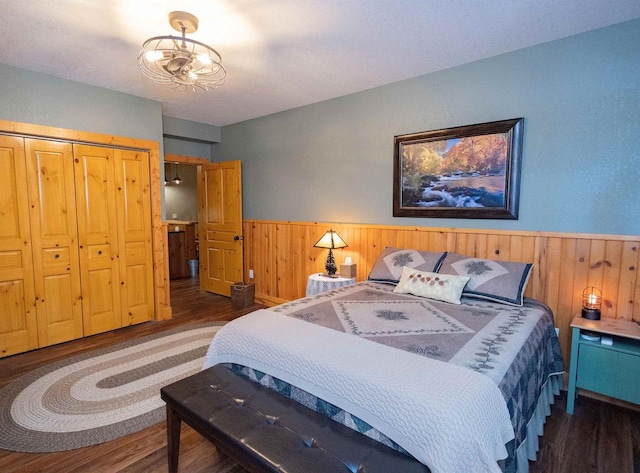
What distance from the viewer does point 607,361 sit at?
2.09 m

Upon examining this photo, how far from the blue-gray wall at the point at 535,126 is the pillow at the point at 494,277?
0.40 meters

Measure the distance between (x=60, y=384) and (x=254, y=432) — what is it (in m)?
2.07

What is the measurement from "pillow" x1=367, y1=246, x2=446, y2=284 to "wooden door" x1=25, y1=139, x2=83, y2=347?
2.91 metres

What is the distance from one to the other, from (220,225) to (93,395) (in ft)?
9.45

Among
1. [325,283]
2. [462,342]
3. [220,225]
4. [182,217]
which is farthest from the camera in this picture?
[182,217]

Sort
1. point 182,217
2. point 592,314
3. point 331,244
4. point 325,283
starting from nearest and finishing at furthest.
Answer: point 592,314, point 325,283, point 331,244, point 182,217

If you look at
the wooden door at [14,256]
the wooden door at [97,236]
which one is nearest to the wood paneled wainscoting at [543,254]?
the wooden door at [97,236]

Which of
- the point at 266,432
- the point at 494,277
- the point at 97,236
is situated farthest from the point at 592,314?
the point at 97,236

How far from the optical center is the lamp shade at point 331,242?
11.5 feet

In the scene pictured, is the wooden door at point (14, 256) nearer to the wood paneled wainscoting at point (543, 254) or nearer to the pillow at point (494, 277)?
the wood paneled wainscoting at point (543, 254)

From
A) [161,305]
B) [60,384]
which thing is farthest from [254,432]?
[161,305]

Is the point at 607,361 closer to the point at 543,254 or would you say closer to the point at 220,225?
the point at 543,254

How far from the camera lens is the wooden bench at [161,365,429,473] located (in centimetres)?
115

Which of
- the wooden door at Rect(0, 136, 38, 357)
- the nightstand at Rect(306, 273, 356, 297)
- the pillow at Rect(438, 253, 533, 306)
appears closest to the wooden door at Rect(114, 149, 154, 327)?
the wooden door at Rect(0, 136, 38, 357)
